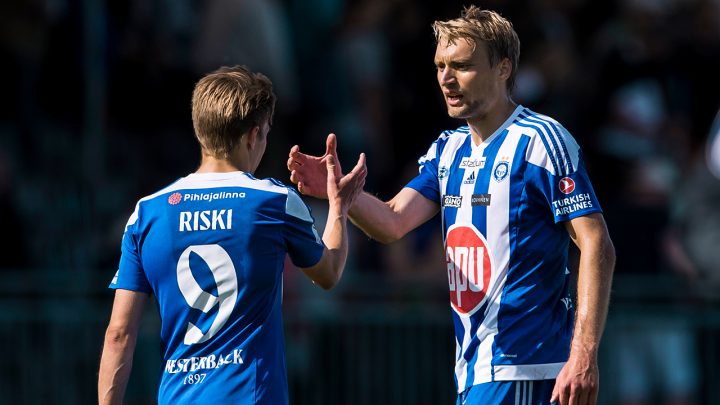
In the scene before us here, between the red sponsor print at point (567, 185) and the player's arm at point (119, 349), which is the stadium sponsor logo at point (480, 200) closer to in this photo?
the red sponsor print at point (567, 185)

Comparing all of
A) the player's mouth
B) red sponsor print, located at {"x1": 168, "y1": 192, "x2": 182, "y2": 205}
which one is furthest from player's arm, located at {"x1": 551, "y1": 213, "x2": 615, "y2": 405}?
red sponsor print, located at {"x1": 168, "y1": 192, "x2": 182, "y2": 205}

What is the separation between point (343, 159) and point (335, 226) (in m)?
6.15

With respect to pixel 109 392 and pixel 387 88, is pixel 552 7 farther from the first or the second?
pixel 109 392

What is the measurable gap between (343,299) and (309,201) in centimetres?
118

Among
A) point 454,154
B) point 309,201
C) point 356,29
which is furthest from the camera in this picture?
point 356,29

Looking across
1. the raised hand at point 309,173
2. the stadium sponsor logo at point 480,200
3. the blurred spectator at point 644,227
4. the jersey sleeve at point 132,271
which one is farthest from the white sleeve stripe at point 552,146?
the blurred spectator at point 644,227

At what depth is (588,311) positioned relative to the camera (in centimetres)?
548

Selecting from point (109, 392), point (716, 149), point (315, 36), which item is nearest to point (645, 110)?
point (315, 36)

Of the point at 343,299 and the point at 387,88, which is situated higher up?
the point at 387,88

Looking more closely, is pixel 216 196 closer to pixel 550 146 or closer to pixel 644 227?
pixel 550 146

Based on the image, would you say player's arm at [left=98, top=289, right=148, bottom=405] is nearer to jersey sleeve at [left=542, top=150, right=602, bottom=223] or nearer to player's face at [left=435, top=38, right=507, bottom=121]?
player's face at [left=435, top=38, right=507, bottom=121]

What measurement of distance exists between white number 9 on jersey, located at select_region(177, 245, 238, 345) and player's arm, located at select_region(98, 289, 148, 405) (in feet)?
0.81

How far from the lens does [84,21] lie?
10.7 m

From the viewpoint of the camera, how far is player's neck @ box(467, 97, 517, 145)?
6.00 m
